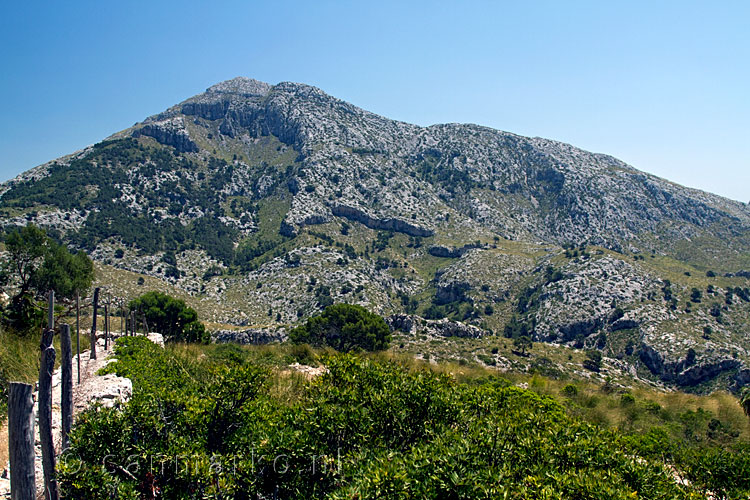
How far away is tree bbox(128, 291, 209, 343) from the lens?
119 ft

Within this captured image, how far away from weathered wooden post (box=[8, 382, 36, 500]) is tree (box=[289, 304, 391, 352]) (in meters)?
36.7

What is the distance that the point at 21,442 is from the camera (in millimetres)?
5727

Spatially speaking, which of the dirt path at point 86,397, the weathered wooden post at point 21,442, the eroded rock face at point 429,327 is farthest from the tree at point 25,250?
the eroded rock face at point 429,327

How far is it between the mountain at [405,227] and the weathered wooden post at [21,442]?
54596 millimetres

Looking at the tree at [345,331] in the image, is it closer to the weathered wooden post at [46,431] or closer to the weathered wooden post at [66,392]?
the weathered wooden post at [66,392]

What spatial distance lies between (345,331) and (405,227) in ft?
293

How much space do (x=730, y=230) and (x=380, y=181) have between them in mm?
115832

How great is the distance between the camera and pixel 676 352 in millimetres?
65625

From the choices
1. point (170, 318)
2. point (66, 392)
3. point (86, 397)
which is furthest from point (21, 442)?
point (170, 318)

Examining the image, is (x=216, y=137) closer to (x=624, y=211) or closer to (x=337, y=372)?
(x=624, y=211)

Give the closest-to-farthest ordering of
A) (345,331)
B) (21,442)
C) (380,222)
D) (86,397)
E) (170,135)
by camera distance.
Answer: (21,442) → (86,397) → (345,331) → (380,222) → (170,135)

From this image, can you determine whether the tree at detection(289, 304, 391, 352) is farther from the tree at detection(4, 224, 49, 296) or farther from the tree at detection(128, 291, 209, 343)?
the tree at detection(4, 224, 49, 296)

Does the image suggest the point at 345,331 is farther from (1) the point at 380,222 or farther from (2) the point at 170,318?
(1) the point at 380,222

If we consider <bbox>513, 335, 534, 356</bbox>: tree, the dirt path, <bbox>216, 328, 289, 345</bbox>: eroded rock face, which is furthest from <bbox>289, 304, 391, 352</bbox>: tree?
the dirt path
